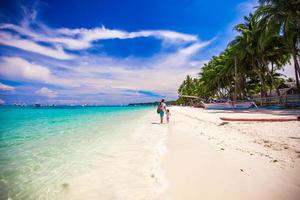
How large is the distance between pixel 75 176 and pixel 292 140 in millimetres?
6226

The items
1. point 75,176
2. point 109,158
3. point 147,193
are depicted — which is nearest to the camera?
point 147,193

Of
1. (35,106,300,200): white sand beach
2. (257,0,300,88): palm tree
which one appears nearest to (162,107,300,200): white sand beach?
(35,106,300,200): white sand beach

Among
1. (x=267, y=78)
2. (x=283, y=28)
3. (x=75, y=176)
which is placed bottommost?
(x=75, y=176)

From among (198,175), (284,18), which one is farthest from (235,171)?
(284,18)

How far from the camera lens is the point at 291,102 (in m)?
19.4

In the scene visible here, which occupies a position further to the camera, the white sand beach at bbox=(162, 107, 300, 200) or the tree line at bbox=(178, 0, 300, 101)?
the tree line at bbox=(178, 0, 300, 101)

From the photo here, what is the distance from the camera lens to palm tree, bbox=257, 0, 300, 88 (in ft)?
61.9

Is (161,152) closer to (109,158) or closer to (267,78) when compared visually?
(109,158)

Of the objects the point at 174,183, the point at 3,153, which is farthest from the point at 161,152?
the point at 3,153

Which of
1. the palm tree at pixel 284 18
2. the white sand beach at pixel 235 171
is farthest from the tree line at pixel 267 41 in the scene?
the white sand beach at pixel 235 171

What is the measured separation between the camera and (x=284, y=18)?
64.0ft

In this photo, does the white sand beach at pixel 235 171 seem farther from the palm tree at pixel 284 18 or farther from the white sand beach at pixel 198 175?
the palm tree at pixel 284 18

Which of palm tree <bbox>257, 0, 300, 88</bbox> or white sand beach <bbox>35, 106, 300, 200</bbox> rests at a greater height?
palm tree <bbox>257, 0, 300, 88</bbox>

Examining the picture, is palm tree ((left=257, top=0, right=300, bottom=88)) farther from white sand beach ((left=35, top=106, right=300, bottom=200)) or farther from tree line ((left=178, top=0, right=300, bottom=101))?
white sand beach ((left=35, top=106, right=300, bottom=200))
